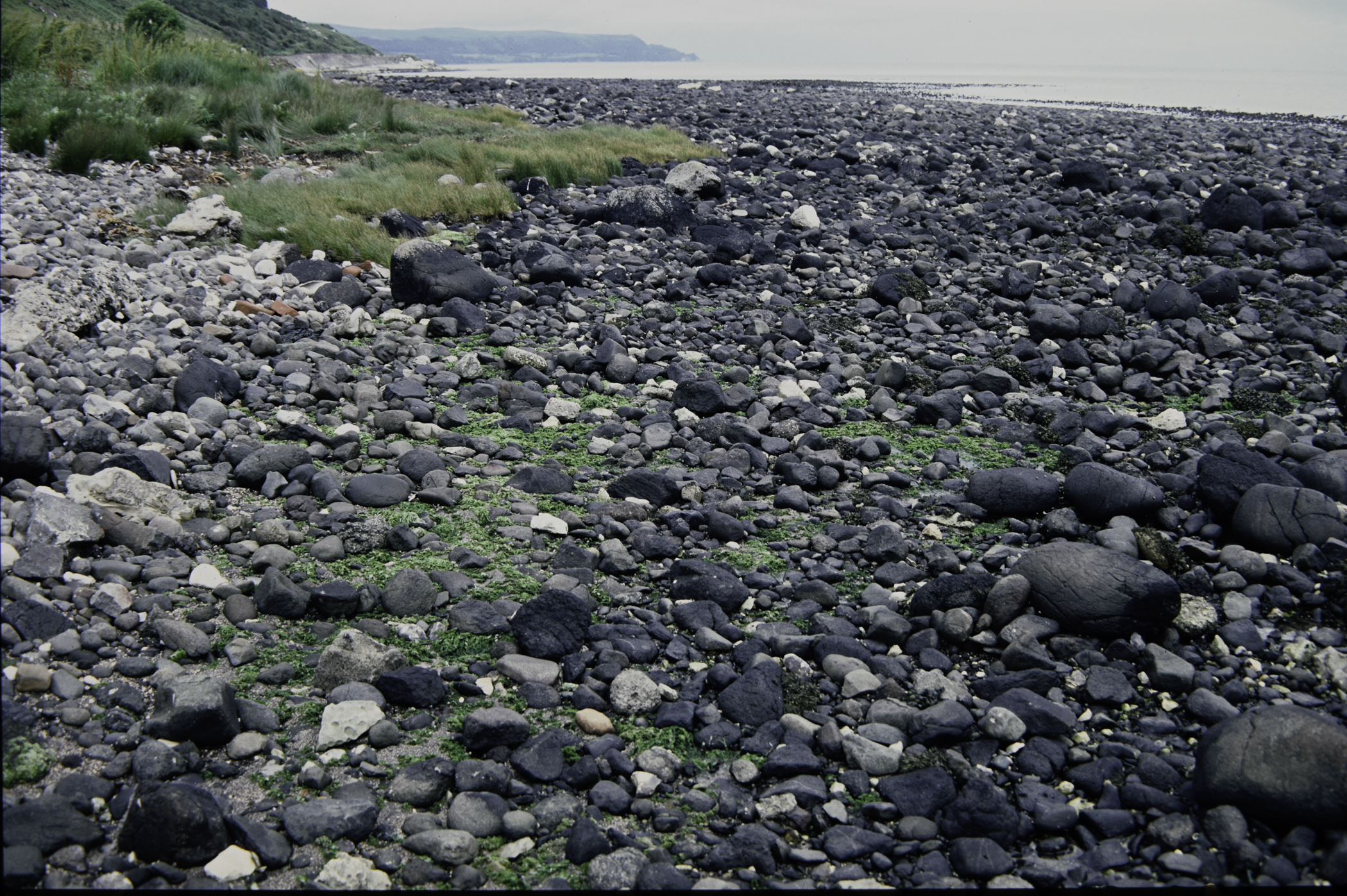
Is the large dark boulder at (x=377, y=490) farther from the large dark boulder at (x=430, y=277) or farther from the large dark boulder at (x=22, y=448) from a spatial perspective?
the large dark boulder at (x=430, y=277)

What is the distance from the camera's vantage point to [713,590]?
4.23 m

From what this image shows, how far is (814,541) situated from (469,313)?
4.39m

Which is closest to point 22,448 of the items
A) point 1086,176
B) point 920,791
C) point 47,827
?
point 47,827

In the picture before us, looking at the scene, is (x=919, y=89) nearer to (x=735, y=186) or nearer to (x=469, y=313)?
(x=735, y=186)

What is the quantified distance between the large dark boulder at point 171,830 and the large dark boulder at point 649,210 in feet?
30.2

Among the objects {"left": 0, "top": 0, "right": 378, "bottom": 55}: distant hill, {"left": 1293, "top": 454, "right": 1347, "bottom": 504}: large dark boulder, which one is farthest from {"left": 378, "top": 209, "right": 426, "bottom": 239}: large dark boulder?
{"left": 0, "top": 0, "right": 378, "bottom": 55}: distant hill

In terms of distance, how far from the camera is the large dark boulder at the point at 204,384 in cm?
560

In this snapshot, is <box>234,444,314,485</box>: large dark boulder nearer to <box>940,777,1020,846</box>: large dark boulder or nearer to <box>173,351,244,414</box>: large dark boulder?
<box>173,351,244,414</box>: large dark boulder

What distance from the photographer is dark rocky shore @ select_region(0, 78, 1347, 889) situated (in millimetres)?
2820

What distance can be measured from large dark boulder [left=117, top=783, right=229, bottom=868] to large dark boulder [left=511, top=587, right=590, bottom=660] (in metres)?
1.45

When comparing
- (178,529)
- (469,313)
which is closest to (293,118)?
(469,313)

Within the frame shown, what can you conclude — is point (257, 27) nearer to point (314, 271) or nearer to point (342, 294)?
point (314, 271)

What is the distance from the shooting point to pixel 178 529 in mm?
4242

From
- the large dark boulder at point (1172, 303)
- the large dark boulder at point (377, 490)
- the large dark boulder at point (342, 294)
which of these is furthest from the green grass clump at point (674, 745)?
the large dark boulder at point (1172, 303)
